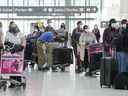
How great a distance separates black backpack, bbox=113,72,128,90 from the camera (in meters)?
13.0

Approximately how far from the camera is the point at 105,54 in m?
16.8

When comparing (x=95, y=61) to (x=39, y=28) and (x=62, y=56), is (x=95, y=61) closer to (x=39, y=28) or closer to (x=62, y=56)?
(x=62, y=56)

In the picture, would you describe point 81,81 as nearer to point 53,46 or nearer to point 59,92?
point 59,92

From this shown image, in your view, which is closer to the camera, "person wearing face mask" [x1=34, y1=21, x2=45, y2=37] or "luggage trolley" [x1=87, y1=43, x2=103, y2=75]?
"luggage trolley" [x1=87, y1=43, x2=103, y2=75]

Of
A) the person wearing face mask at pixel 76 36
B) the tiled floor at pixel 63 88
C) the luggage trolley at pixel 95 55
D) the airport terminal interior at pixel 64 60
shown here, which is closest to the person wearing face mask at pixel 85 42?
the airport terminal interior at pixel 64 60

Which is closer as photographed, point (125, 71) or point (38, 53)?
point (125, 71)

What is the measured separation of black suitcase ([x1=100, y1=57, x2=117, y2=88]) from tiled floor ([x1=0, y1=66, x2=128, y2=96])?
0.98ft

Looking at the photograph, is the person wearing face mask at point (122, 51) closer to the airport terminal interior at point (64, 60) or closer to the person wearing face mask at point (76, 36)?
the airport terminal interior at point (64, 60)

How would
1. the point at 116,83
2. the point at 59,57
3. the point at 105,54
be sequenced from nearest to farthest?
the point at 116,83 < the point at 105,54 < the point at 59,57

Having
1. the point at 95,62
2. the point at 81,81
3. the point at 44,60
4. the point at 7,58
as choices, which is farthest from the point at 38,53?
the point at 7,58

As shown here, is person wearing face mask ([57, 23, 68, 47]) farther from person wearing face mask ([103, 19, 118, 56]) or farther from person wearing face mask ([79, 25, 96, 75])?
person wearing face mask ([103, 19, 118, 56])

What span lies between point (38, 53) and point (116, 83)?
7.17 metres

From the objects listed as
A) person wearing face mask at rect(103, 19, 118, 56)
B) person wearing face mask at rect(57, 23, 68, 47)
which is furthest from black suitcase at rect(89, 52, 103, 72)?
person wearing face mask at rect(57, 23, 68, 47)

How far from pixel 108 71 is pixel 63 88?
127 centimetres
